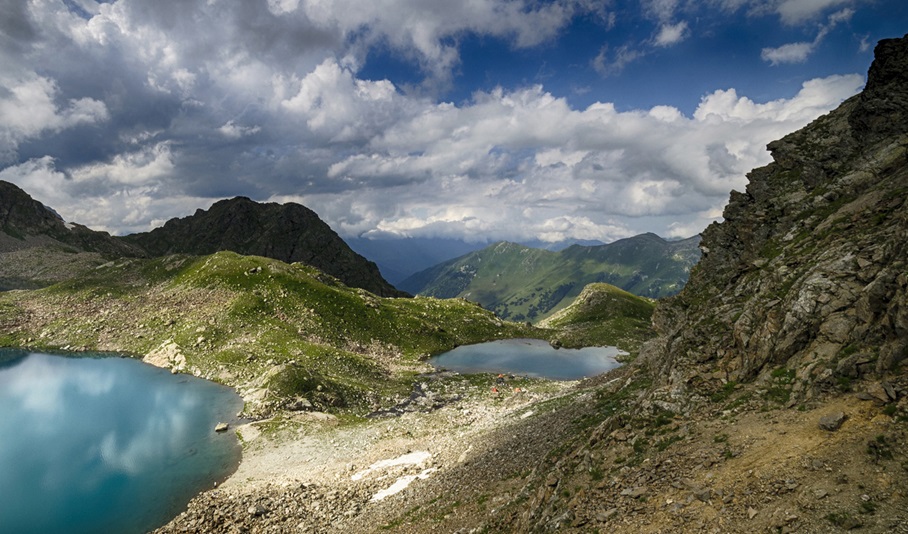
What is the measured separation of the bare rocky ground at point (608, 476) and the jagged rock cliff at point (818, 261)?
2.47 metres

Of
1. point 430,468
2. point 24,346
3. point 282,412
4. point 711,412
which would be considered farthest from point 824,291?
point 24,346

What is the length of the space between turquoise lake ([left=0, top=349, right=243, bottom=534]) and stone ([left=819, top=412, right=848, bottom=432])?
46.5 meters

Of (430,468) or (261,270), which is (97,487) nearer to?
(430,468)

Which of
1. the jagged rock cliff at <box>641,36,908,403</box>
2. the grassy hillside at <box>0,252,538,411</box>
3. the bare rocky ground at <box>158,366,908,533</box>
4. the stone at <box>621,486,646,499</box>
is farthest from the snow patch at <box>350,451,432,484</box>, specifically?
the stone at <box>621,486,646,499</box>

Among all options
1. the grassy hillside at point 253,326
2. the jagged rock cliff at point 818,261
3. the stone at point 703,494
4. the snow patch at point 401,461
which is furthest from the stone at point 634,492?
the grassy hillside at point 253,326

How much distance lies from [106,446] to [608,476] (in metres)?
60.5

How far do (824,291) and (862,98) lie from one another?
74.4 feet

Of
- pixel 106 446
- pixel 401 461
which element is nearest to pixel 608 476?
pixel 401 461

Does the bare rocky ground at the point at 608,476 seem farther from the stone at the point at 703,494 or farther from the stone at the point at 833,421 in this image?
the stone at the point at 833,421

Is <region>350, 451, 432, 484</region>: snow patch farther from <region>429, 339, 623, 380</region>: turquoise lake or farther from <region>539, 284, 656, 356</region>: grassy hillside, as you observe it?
<region>539, 284, 656, 356</region>: grassy hillside

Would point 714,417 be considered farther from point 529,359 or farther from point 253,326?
point 253,326

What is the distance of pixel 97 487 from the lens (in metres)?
43.5

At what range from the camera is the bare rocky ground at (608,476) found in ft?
44.2

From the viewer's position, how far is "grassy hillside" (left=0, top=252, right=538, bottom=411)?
250 feet
